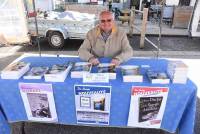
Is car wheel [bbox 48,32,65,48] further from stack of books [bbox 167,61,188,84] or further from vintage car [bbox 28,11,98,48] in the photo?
stack of books [bbox 167,61,188,84]

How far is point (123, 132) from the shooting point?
278 cm

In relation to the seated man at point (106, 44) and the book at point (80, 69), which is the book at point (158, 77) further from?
the book at point (80, 69)

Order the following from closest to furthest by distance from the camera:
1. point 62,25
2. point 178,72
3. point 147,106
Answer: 1. point 178,72
2. point 147,106
3. point 62,25

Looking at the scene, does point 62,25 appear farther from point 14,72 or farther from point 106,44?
point 14,72

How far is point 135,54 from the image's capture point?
20.3 feet

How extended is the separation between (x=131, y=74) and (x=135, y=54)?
4076mm

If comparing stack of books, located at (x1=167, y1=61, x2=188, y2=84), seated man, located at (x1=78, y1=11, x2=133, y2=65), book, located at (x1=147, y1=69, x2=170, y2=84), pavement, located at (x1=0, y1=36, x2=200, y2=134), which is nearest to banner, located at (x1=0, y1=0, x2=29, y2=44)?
pavement, located at (x1=0, y1=36, x2=200, y2=134)

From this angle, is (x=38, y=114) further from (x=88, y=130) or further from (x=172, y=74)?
(x=172, y=74)

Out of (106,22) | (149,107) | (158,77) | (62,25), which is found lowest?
(149,107)

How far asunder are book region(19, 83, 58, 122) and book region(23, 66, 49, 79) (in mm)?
94

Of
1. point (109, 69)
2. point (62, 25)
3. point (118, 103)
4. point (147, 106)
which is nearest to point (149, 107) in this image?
point (147, 106)

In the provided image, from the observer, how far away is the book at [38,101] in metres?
2.15

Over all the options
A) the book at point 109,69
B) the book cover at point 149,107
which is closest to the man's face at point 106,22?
the book at point 109,69

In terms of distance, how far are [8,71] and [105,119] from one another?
1.12 metres
